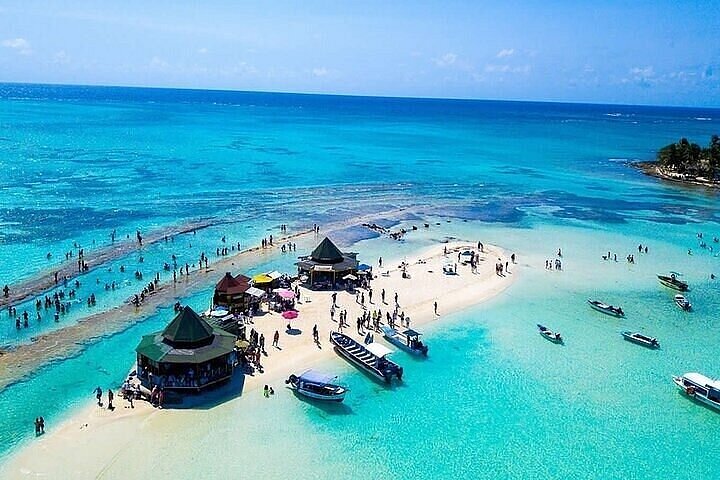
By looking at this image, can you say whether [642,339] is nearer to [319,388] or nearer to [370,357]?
[370,357]

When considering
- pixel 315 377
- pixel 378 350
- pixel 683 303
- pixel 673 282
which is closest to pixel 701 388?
pixel 683 303

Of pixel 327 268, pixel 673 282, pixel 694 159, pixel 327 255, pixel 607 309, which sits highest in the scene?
pixel 694 159

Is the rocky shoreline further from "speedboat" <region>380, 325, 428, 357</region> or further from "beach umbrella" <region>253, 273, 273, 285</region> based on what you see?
"beach umbrella" <region>253, 273, 273, 285</region>

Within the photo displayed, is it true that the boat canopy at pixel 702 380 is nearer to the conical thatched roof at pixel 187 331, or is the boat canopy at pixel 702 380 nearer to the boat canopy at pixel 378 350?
the boat canopy at pixel 378 350

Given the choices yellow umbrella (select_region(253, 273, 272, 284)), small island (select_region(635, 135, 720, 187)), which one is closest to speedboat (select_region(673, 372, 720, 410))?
yellow umbrella (select_region(253, 273, 272, 284))

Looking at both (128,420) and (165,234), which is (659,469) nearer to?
(128,420)

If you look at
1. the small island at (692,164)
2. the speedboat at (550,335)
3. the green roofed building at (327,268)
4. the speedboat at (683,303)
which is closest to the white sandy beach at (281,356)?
the green roofed building at (327,268)
